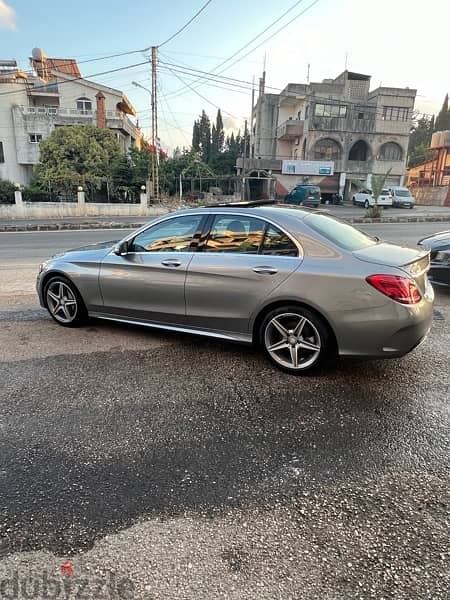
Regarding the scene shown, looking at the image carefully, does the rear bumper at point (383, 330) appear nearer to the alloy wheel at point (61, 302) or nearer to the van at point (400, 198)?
the alloy wheel at point (61, 302)

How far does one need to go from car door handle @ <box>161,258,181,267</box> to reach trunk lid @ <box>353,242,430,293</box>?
1698mm

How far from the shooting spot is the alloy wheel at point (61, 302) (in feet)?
15.9

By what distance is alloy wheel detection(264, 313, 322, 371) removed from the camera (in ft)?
11.6

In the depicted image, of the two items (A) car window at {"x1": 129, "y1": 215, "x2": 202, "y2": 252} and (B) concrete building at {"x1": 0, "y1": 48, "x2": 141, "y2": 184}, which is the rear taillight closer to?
(A) car window at {"x1": 129, "y1": 215, "x2": 202, "y2": 252}

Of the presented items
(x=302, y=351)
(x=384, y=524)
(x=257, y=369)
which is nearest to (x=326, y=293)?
(x=302, y=351)

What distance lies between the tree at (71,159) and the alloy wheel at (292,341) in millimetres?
28091

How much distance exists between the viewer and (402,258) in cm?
356

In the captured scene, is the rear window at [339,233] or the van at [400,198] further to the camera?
the van at [400,198]

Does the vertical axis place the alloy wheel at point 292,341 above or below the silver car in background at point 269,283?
below

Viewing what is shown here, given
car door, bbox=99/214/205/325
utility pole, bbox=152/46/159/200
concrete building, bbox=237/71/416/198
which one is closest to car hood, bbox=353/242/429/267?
car door, bbox=99/214/205/325

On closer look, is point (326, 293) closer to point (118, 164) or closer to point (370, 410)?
point (370, 410)

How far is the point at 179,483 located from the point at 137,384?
4.35ft

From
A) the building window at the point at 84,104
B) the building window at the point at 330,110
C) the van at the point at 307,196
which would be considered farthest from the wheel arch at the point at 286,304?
the building window at the point at 330,110

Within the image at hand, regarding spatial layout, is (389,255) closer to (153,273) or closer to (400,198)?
(153,273)
